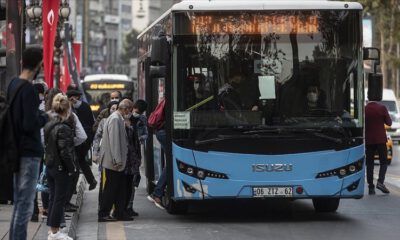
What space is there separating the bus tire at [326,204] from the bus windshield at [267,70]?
5.36 ft

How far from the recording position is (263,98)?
12672 millimetres

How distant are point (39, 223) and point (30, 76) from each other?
4.11 meters

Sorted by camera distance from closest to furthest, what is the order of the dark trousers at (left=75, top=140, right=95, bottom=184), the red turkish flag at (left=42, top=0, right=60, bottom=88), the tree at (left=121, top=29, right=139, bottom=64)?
1. the dark trousers at (left=75, top=140, right=95, bottom=184)
2. the red turkish flag at (left=42, top=0, right=60, bottom=88)
3. the tree at (left=121, top=29, right=139, bottom=64)

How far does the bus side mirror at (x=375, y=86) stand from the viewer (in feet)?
42.6

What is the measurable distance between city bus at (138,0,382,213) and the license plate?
0.04ft

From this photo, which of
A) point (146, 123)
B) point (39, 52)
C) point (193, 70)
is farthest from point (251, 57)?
point (39, 52)

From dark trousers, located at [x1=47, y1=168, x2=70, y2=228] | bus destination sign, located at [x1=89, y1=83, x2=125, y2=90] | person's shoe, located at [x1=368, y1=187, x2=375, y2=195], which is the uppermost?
dark trousers, located at [x1=47, y1=168, x2=70, y2=228]

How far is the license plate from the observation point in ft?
41.5

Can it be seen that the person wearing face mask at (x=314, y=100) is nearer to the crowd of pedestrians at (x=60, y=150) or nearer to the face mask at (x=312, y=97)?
the face mask at (x=312, y=97)

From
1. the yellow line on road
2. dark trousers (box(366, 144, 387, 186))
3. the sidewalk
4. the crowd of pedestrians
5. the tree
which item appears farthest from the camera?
the tree

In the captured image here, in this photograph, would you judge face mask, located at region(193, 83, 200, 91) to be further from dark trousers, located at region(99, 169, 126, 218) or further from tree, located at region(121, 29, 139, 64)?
tree, located at region(121, 29, 139, 64)

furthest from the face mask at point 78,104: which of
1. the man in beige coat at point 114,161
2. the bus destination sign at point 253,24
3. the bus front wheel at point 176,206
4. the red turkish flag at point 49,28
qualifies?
the bus destination sign at point 253,24

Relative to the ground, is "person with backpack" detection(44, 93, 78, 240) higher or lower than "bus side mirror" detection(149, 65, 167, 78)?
lower

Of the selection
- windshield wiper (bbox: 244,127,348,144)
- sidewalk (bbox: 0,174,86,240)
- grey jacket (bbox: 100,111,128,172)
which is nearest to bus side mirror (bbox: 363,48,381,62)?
windshield wiper (bbox: 244,127,348,144)
